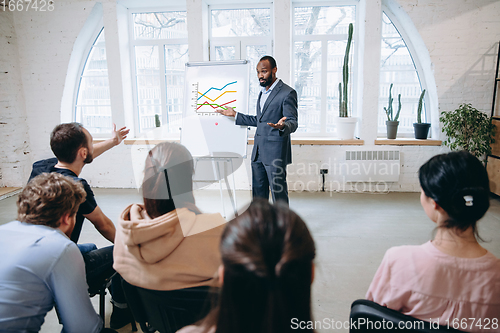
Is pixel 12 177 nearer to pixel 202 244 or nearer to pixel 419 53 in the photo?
pixel 202 244

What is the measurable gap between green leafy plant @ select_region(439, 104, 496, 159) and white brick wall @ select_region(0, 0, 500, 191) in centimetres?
27

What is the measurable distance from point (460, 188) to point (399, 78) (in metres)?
3.91

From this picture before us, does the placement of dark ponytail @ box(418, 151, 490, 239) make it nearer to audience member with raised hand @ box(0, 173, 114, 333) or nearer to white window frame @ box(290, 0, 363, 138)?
audience member with raised hand @ box(0, 173, 114, 333)

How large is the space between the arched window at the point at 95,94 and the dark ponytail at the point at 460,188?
15.4ft

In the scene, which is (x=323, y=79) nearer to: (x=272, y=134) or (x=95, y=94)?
(x=272, y=134)

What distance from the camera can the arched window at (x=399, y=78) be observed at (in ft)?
14.1

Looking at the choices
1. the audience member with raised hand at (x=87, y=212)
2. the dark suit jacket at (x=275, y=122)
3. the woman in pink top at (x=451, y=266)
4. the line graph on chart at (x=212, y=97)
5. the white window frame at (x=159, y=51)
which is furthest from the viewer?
the white window frame at (x=159, y=51)

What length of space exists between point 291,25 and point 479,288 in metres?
4.09

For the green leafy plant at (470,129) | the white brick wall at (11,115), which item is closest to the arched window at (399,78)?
the green leafy plant at (470,129)

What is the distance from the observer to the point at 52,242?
105cm

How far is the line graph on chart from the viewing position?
3.34 m

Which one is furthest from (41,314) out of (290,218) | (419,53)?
(419,53)

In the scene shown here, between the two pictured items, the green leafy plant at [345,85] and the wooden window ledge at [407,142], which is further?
the wooden window ledge at [407,142]

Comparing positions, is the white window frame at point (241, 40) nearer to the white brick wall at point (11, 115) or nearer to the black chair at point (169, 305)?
the white brick wall at point (11, 115)
